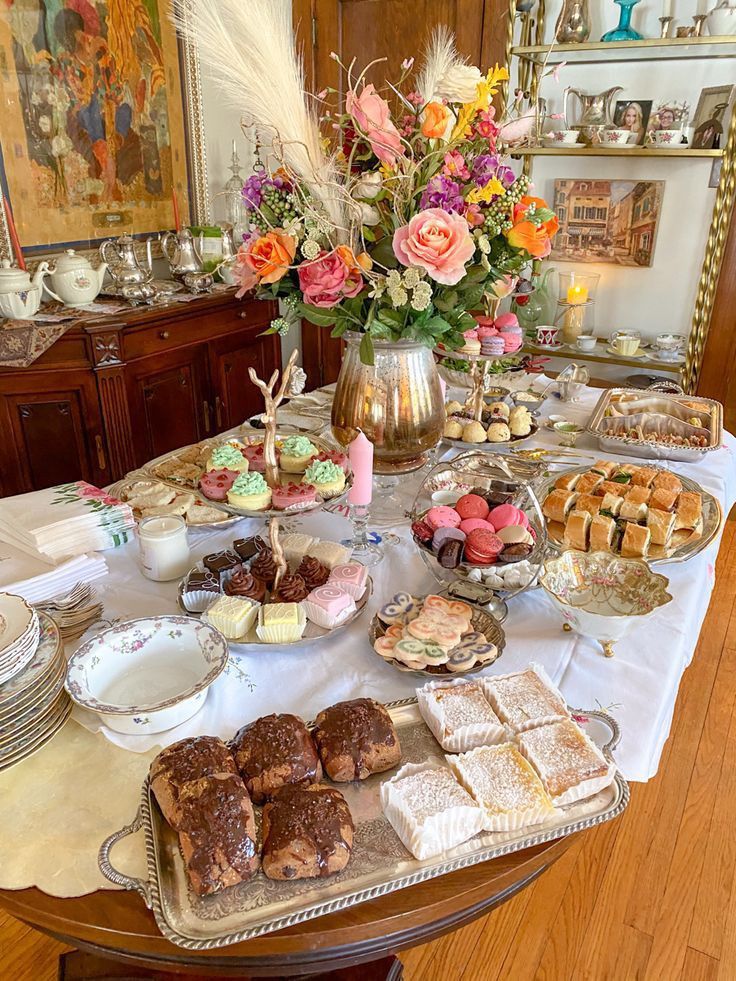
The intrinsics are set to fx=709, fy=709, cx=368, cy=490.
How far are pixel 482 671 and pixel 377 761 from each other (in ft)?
0.81

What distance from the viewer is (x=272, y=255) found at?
1.22 meters

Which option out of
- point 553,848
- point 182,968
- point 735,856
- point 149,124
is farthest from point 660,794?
point 149,124

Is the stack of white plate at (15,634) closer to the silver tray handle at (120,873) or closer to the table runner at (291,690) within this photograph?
the table runner at (291,690)

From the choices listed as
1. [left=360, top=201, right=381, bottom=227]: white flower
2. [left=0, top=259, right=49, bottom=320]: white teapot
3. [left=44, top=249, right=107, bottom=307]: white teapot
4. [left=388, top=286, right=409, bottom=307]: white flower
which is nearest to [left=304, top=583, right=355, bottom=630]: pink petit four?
[left=388, top=286, right=409, bottom=307]: white flower

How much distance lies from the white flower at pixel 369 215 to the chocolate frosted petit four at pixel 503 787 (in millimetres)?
900

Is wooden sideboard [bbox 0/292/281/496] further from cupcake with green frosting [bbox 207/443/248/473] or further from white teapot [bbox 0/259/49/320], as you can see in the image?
cupcake with green frosting [bbox 207/443/248/473]

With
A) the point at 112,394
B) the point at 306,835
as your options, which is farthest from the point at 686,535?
the point at 112,394

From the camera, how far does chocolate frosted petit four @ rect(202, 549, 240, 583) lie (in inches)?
43.8

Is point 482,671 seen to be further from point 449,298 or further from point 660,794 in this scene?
point 660,794

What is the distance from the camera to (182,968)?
2.27 ft

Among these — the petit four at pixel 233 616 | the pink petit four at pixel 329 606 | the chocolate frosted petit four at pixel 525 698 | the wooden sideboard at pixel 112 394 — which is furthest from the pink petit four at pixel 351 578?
the wooden sideboard at pixel 112 394

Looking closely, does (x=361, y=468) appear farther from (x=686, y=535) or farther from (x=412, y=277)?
(x=686, y=535)

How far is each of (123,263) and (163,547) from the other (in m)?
1.93

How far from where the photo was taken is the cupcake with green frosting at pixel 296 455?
1346 millimetres
